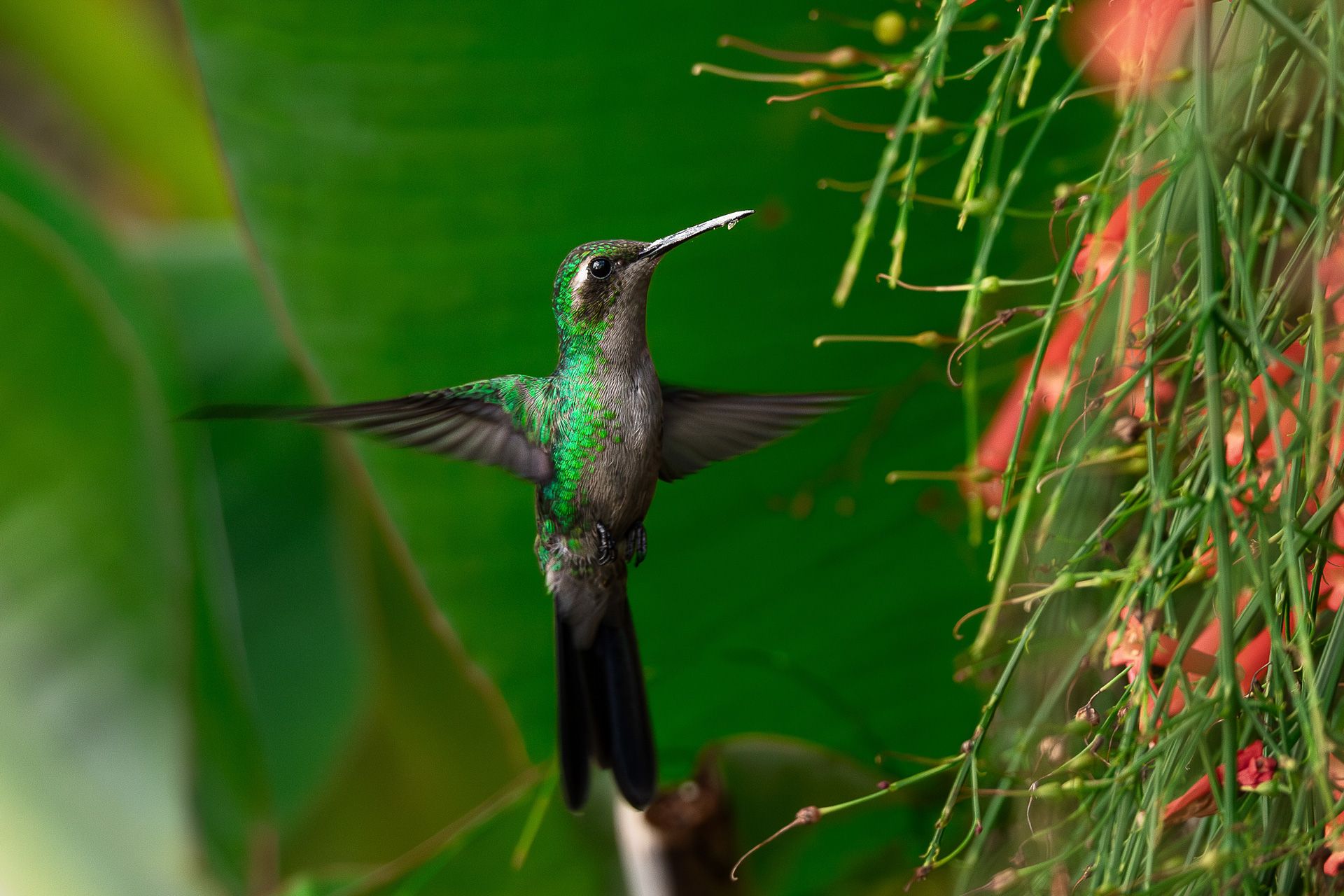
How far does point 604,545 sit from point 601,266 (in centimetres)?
18

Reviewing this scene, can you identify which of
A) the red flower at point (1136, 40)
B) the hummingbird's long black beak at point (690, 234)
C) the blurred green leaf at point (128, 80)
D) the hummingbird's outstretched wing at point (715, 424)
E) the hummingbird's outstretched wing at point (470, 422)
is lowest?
the hummingbird's outstretched wing at point (715, 424)

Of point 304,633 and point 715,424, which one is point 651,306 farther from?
point 304,633

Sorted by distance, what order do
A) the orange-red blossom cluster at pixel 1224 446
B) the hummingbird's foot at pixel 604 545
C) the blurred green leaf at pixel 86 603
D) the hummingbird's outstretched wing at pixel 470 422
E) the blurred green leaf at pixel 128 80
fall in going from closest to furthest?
the orange-red blossom cluster at pixel 1224 446
the hummingbird's outstretched wing at pixel 470 422
the hummingbird's foot at pixel 604 545
the blurred green leaf at pixel 86 603
the blurred green leaf at pixel 128 80

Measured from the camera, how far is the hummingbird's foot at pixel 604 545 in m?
0.79

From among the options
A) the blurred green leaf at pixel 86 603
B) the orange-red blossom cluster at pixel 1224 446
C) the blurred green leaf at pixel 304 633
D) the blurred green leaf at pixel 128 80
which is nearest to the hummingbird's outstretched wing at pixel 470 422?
the orange-red blossom cluster at pixel 1224 446

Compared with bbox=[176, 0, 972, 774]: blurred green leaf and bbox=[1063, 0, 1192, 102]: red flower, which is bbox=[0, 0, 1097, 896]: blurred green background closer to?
bbox=[176, 0, 972, 774]: blurred green leaf

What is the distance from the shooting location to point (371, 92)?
854 millimetres

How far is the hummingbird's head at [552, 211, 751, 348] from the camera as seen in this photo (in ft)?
2.29

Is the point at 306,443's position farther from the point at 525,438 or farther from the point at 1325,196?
the point at 1325,196

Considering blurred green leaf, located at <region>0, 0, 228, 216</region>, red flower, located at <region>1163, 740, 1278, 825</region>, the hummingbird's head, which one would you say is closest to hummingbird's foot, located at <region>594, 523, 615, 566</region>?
the hummingbird's head

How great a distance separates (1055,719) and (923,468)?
24 cm

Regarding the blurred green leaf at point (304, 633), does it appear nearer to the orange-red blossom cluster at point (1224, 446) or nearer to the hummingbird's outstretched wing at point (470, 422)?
the hummingbird's outstretched wing at point (470, 422)

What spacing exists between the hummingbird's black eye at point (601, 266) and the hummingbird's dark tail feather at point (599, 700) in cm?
24

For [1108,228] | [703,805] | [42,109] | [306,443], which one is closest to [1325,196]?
[1108,228]
